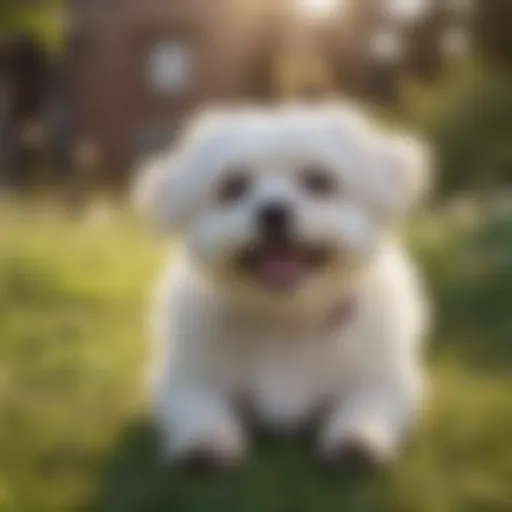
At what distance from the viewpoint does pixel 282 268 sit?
2.80ft

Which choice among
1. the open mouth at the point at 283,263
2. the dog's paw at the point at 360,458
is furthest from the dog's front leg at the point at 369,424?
the open mouth at the point at 283,263

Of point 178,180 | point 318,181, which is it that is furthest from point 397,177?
point 178,180

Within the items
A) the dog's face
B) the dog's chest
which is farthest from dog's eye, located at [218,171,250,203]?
the dog's chest

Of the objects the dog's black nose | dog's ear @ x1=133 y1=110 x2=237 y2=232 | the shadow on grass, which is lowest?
the shadow on grass

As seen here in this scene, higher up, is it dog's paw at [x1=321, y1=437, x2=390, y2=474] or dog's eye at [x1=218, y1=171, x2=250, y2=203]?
dog's eye at [x1=218, y1=171, x2=250, y2=203]

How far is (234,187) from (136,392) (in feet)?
0.59

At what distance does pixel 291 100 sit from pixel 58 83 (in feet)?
0.62

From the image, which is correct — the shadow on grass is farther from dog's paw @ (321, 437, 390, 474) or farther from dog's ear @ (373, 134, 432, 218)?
dog's ear @ (373, 134, 432, 218)

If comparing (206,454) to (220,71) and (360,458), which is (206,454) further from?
(220,71)

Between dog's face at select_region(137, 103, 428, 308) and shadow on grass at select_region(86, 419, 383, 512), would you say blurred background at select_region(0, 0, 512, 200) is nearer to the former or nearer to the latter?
dog's face at select_region(137, 103, 428, 308)

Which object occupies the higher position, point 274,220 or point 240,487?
point 274,220

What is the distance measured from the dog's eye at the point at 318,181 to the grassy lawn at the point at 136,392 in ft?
0.34

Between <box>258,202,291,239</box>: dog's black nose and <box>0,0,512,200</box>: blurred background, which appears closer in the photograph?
<box>258,202,291,239</box>: dog's black nose

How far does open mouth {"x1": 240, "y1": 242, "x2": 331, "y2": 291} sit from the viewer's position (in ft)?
2.76
